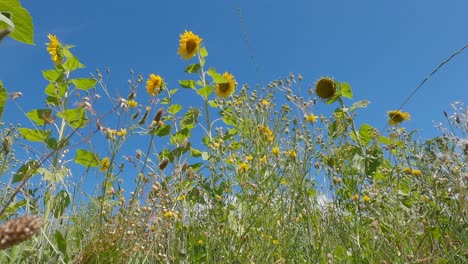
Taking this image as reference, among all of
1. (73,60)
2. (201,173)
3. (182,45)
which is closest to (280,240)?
(201,173)

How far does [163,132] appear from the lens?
2812mm

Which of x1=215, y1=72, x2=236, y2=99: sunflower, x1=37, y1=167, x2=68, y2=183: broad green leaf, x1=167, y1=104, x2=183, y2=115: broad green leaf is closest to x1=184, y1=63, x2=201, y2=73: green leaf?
x1=215, y1=72, x2=236, y2=99: sunflower

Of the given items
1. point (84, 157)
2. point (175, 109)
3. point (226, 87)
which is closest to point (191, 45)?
point (226, 87)

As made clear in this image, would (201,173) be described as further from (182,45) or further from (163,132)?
(182,45)

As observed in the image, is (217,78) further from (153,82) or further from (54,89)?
(54,89)

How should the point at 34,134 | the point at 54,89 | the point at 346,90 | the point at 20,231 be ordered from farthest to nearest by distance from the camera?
the point at 346,90 → the point at 54,89 → the point at 34,134 → the point at 20,231

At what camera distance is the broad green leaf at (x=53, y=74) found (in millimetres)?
2240

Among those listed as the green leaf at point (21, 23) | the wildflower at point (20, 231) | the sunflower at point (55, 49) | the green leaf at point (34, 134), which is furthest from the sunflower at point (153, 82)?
the wildflower at point (20, 231)

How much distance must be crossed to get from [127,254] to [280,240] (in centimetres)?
63

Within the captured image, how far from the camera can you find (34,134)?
203cm

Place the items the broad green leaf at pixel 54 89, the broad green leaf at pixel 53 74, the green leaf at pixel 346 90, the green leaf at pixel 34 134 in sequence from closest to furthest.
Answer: the green leaf at pixel 34 134 < the broad green leaf at pixel 54 89 < the broad green leaf at pixel 53 74 < the green leaf at pixel 346 90

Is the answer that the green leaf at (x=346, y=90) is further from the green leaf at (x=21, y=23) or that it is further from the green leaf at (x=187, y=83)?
the green leaf at (x=21, y=23)

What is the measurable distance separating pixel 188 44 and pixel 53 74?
129cm

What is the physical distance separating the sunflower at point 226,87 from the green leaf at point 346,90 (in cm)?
109
